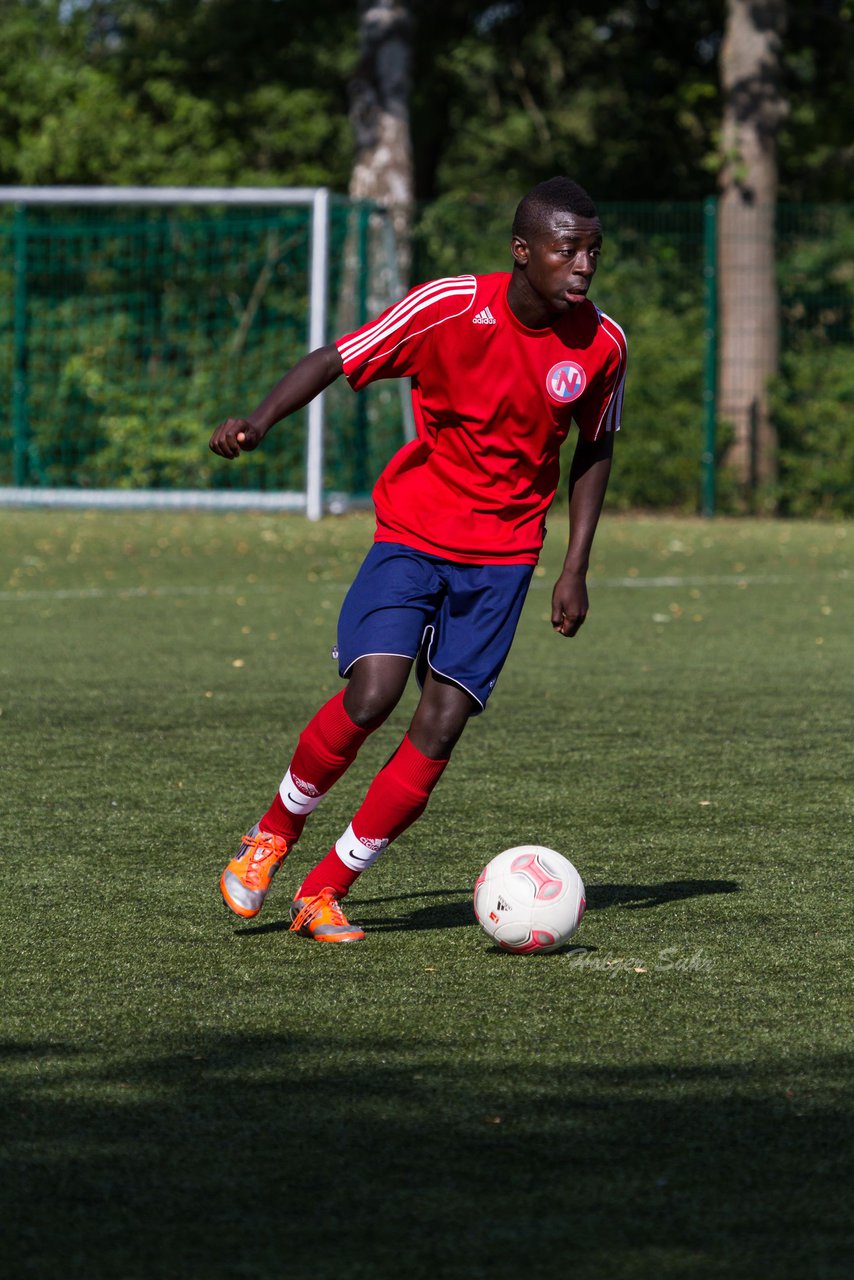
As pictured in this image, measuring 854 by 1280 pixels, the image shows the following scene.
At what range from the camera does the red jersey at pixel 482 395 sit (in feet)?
15.9

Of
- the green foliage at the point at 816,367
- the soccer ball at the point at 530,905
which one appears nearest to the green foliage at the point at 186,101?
the green foliage at the point at 816,367

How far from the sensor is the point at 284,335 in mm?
19859

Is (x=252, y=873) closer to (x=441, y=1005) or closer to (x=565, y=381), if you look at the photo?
(x=441, y=1005)

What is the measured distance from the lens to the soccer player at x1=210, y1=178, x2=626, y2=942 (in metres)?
4.80

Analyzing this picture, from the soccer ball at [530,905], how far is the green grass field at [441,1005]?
66 millimetres

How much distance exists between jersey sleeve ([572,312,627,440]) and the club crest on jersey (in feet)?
0.14

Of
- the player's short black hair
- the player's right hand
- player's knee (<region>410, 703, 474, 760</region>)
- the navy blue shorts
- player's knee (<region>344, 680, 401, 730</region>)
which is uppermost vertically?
the player's short black hair

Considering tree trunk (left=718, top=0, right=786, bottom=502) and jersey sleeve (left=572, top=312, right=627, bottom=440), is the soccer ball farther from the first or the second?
tree trunk (left=718, top=0, right=786, bottom=502)

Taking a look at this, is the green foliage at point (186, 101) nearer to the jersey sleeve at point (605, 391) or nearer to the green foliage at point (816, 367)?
the green foliage at point (816, 367)

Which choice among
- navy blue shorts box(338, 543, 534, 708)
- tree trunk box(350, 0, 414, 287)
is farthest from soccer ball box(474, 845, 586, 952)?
tree trunk box(350, 0, 414, 287)

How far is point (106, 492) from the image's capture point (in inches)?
746

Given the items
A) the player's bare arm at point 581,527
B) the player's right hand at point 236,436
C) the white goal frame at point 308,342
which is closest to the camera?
the player's right hand at point 236,436

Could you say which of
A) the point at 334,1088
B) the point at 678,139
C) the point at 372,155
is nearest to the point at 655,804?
the point at 334,1088

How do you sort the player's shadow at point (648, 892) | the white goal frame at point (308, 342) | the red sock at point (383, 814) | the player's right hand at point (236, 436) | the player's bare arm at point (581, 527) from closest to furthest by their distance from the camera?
the player's right hand at point (236, 436) → the red sock at point (383, 814) → the player's bare arm at point (581, 527) → the player's shadow at point (648, 892) → the white goal frame at point (308, 342)
